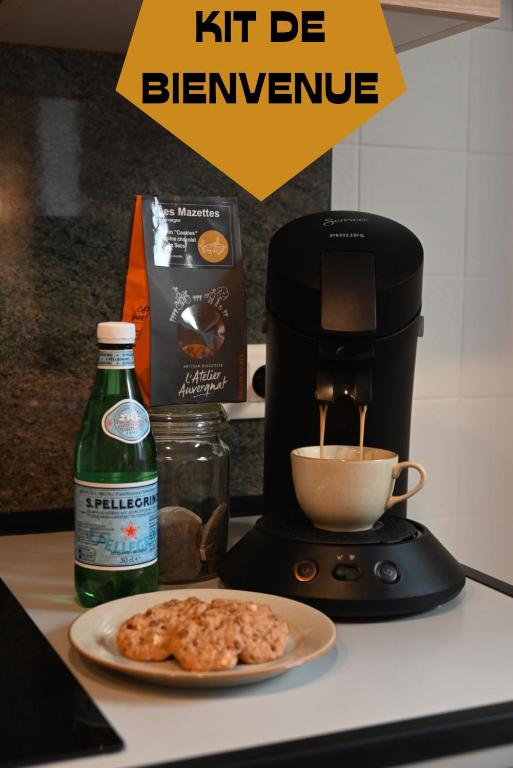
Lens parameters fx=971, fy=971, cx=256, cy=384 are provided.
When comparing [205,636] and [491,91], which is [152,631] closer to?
[205,636]

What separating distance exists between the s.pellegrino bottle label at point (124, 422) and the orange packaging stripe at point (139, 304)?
0.69ft

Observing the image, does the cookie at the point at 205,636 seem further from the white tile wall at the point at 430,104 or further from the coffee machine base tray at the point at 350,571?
the white tile wall at the point at 430,104

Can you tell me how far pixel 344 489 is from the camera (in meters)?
0.92

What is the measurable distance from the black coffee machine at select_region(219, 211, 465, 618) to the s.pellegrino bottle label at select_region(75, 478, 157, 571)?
0.11 meters

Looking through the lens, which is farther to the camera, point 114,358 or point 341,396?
point 341,396

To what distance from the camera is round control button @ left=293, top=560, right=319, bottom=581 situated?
35.5 inches

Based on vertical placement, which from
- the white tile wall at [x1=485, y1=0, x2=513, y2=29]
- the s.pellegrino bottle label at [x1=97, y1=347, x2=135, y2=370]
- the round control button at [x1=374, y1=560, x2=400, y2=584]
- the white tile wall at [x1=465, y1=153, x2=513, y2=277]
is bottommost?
the round control button at [x1=374, y1=560, x2=400, y2=584]

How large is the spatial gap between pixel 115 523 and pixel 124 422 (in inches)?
3.7

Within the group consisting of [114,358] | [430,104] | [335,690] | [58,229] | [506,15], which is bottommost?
[335,690]

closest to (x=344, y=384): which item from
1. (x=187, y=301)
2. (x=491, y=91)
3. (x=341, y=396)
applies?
(x=341, y=396)

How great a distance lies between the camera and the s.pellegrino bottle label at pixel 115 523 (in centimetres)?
88

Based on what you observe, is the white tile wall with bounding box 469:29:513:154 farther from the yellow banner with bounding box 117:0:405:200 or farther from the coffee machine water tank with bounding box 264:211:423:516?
the coffee machine water tank with bounding box 264:211:423:516

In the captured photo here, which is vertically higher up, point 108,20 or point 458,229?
point 108,20

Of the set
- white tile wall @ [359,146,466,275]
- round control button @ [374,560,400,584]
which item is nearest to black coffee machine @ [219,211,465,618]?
round control button @ [374,560,400,584]
